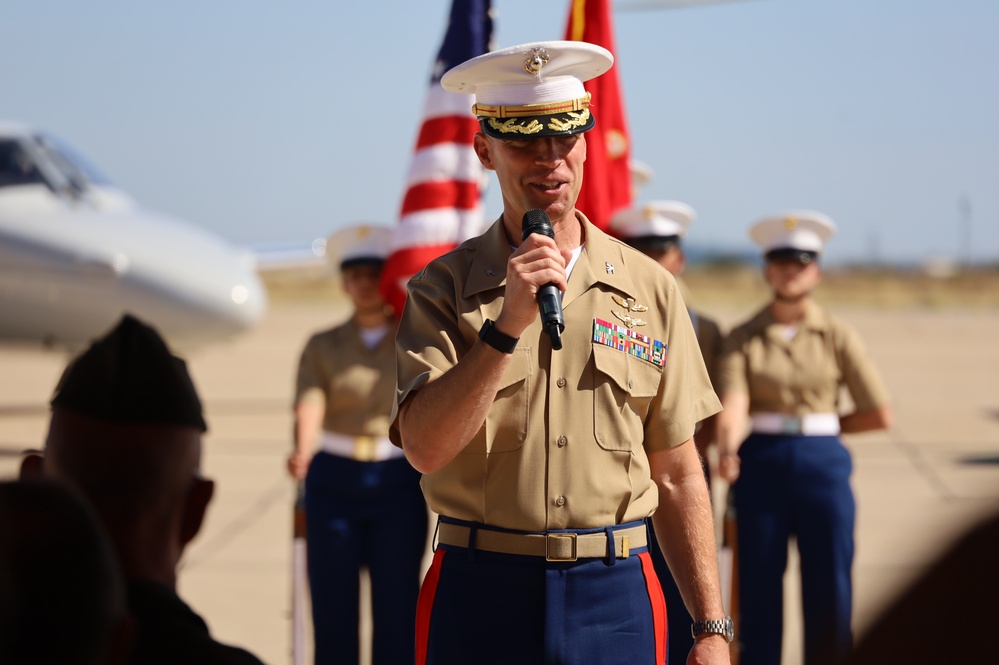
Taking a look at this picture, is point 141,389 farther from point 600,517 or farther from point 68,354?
point 68,354

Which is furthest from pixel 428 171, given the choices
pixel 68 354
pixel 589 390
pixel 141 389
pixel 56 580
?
pixel 68 354

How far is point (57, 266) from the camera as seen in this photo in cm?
1105

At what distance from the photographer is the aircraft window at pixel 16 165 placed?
1197 centimetres

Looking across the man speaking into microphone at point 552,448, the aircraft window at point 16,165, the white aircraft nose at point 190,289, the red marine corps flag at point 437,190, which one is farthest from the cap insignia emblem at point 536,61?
the aircraft window at point 16,165

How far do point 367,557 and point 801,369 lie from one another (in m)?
1.89

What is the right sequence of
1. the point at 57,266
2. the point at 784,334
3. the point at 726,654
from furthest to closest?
the point at 57,266 < the point at 784,334 < the point at 726,654

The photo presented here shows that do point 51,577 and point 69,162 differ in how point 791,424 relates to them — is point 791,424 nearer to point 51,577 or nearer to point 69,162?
point 51,577

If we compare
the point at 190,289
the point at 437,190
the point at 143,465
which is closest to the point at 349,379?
the point at 437,190

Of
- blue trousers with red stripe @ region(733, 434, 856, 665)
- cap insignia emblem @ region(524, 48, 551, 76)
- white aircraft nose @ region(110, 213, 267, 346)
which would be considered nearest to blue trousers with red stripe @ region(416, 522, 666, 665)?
cap insignia emblem @ region(524, 48, 551, 76)

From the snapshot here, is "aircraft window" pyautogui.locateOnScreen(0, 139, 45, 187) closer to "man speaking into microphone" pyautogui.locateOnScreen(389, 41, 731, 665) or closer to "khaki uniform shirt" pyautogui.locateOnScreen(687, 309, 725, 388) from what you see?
"khaki uniform shirt" pyautogui.locateOnScreen(687, 309, 725, 388)

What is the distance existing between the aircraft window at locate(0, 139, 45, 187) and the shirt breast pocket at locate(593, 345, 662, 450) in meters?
10.6

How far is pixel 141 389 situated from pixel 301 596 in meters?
3.42

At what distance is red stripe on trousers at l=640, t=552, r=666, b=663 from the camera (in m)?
2.64

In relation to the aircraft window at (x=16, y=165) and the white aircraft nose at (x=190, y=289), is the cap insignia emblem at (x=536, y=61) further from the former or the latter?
the aircraft window at (x=16, y=165)
